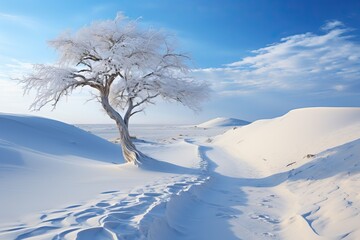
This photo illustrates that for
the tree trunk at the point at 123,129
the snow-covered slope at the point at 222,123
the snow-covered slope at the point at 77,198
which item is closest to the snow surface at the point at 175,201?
the snow-covered slope at the point at 77,198

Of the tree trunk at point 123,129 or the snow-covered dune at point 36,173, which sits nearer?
the snow-covered dune at point 36,173

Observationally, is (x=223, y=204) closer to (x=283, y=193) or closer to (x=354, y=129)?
(x=283, y=193)

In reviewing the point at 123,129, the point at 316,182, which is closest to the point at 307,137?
the point at 316,182

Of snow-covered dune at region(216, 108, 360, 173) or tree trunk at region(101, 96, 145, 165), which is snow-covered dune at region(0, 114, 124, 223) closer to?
tree trunk at region(101, 96, 145, 165)

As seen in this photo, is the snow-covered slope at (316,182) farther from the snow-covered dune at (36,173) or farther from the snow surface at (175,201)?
the snow-covered dune at (36,173)

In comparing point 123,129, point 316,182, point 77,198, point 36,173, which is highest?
point 123,129

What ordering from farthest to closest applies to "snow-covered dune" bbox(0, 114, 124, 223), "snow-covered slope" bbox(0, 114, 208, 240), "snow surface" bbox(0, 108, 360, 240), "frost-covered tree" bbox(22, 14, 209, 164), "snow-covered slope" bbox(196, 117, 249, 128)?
"snow-covered slope" bbox(196, 117, 249, 128) → "frost-covered tree" bbox(22, 14, 209, 164) → "snow-covered dune" bbox(0, 114, 124, 223) → "snow surface" bbox(0, 108, 360, 240) → "snow-covered slope" bbox(0, 114, 208, 240)

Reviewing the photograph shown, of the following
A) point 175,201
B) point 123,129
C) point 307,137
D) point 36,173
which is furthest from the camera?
point 307,137

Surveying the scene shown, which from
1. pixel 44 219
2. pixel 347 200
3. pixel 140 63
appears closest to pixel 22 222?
pixel 44 219

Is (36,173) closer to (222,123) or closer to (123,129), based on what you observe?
(123,129)

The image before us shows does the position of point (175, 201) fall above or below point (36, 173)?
below

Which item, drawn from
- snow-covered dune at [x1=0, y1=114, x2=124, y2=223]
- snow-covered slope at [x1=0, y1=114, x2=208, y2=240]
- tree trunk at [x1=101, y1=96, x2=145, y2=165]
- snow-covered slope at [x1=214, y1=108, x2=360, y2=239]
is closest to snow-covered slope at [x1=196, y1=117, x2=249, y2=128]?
snow-covered slope at [x1=214, y1=108, x2=360, y2=239]

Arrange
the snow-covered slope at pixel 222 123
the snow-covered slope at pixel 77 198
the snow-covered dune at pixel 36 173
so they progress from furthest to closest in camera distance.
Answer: the snow-covered slope at pixel 222 123 → the snow-covered dune at pixel 36 173 → the snow-covered slope at pixel 77 198

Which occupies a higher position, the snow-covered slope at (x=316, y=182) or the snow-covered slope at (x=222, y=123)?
the snow-covered slope at (x=222, y=123)
